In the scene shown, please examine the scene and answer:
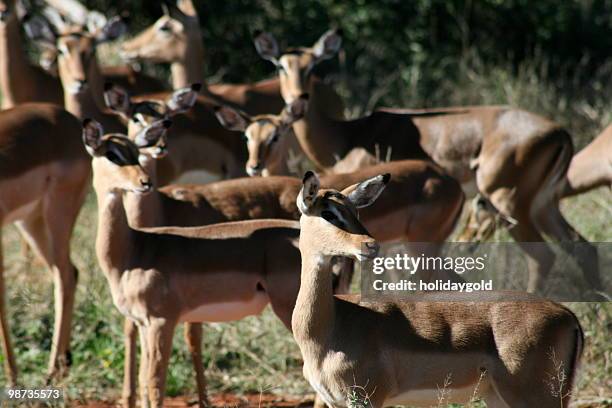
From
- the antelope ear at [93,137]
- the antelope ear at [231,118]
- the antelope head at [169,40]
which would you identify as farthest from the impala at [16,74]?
the antelope ear at [93,137]

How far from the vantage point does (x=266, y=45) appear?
8656mm

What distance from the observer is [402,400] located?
179 inches

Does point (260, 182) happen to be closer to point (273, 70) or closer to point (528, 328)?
point (528, 328)

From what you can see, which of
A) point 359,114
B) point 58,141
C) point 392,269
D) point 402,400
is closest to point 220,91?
point 359,114

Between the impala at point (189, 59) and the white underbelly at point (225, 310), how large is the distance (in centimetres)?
440

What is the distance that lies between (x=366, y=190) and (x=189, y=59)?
5718 millimetres

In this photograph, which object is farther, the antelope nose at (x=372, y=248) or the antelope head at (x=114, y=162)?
the antelope head at (x=114, y=162)

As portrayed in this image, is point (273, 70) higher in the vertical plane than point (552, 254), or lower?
higher

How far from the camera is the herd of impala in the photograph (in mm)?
4473

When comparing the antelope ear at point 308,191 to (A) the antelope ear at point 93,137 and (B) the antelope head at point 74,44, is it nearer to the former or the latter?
(A) the antelope ear at point 93,137

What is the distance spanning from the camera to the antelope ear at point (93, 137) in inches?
229

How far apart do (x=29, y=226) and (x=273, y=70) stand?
6.51 meters

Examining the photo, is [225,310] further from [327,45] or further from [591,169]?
[591,169]

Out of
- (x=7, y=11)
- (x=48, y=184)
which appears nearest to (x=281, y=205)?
(x=48, y=184)
